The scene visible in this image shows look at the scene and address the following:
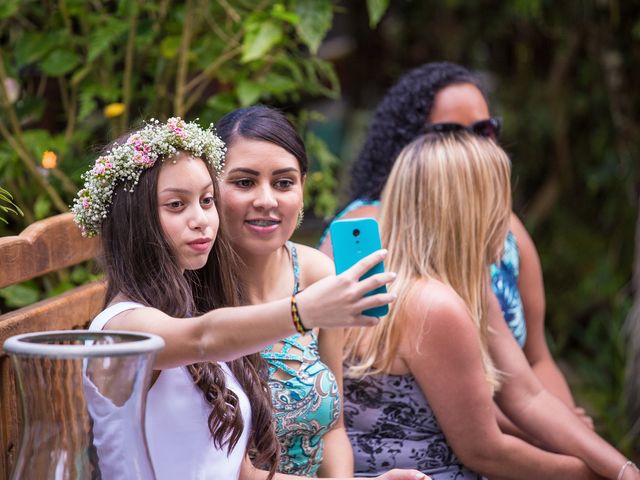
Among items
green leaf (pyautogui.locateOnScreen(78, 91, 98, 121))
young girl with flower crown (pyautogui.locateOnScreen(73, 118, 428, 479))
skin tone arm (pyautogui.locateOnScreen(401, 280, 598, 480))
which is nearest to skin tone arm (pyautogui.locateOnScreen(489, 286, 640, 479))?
skin tone arm (pyautogui.locateOnScreen(401, 280, 598, 480))

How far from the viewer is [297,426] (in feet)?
8.11

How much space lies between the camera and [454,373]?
2807 millimetres

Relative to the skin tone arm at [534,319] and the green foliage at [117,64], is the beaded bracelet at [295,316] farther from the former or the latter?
the skin tone arm at [534,319]

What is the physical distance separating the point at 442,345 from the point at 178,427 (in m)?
1.02

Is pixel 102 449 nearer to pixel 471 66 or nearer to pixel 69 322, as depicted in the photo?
pixel 69 322

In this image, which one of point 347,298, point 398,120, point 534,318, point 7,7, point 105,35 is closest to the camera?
point 347,298

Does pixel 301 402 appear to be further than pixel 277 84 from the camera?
No

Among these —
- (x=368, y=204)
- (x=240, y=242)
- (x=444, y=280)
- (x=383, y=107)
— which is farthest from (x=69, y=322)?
(x=383, y=107)

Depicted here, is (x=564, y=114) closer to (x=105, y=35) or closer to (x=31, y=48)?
(x=105, y=35)

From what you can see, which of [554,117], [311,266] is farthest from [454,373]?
[554,117]

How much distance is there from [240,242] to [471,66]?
5.13 metres

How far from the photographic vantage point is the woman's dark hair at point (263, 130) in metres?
2.41

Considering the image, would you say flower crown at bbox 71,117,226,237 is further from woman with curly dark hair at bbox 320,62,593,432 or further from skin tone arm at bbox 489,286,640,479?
woman with curly dark hair at bbox 320,62,593,432

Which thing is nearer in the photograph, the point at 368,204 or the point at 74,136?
the point at 74,136
